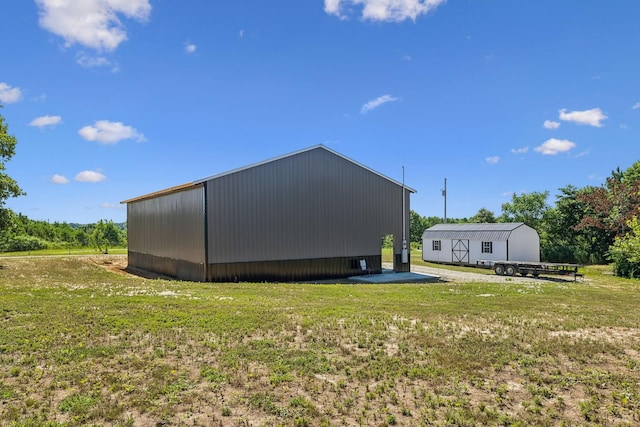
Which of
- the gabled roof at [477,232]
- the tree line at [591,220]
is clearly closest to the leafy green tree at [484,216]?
the tree line at [591,220]

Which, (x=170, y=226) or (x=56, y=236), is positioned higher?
(x=170, y=226)

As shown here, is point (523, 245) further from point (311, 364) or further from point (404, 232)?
point (311, 364)

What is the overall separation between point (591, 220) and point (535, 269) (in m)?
12.7

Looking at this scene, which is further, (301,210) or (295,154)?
(301,210)

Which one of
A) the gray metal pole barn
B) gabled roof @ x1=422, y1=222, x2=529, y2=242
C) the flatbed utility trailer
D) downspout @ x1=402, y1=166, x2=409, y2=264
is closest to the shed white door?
gabled roof @ x1=422, y1=222, x2=529, y2=242

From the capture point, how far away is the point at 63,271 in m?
22.5

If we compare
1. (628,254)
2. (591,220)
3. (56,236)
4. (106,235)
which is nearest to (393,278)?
(628,254)

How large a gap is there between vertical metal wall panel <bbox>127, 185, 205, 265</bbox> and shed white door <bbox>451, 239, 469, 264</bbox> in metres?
23.0

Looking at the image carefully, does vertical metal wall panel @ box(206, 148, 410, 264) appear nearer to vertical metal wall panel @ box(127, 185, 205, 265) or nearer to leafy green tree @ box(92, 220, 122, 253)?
vertical metal wall panel @ box(127, 185, 205, 265)

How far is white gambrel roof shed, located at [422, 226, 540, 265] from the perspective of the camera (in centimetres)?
3197

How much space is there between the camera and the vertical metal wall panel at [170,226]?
19375mm

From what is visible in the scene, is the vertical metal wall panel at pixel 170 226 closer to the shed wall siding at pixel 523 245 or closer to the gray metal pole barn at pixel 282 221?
the gray metal pole barn at pixel 282 221

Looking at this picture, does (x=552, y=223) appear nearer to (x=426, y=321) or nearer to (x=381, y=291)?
(x=381, y=291)

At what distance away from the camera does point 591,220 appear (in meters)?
32.3
